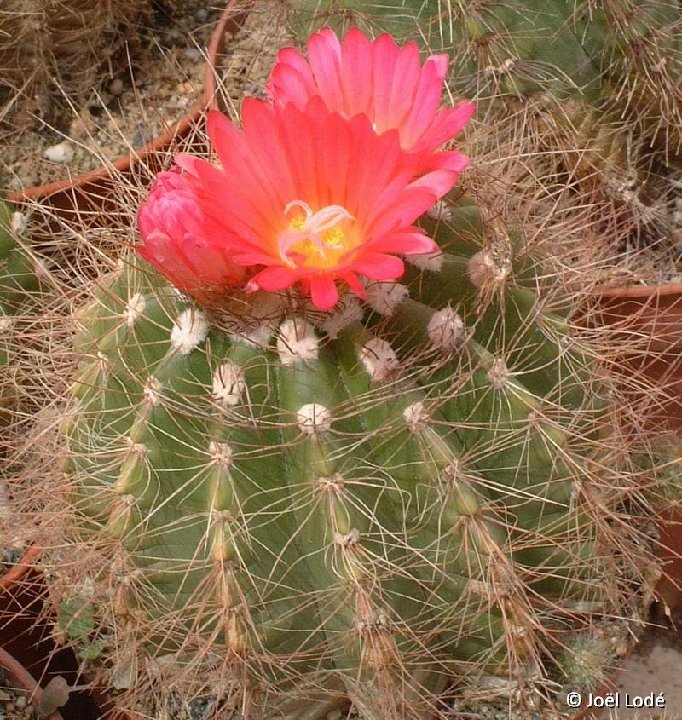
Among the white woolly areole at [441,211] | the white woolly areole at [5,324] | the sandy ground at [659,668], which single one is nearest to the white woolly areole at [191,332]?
the white woolly areole at [441,211]

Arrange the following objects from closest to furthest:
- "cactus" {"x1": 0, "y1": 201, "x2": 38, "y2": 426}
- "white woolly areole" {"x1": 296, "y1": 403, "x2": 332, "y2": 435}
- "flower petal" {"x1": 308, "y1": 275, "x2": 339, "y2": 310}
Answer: "flower petal" {"x1": 308, "y1": 275, "x2": 339, "y2": 310} < "white woolly areole" {"x1": 296, "y1": 403, "x2": 332, "y2": 435} < "cactus" {"x1": 0, "y1": 201, "x2": 38, "y2": 426}

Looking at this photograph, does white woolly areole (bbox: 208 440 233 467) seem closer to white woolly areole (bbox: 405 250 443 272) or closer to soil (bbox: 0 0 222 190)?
white woolly areole (bbox: 405 250 443 272)

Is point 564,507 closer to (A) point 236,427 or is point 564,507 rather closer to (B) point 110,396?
(A) point 236,427

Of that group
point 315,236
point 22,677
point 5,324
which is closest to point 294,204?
point 315,236

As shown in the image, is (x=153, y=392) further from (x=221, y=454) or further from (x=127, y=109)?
(x=127, y=109)

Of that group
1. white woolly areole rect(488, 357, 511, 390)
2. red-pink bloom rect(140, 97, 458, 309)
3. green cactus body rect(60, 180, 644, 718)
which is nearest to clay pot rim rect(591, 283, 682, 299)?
green cactus body rect(60, 180, 644, 718)

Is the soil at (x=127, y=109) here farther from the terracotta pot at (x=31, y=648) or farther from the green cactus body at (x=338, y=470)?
the green cactus body at (x=338, y=470)
